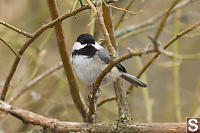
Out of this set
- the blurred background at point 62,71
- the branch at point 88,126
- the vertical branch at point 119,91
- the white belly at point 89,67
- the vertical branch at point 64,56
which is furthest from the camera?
the blurred background at point 62,71

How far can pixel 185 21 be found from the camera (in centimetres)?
413

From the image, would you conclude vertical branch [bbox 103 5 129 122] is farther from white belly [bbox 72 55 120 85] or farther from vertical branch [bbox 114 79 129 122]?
white belly [bbox 72 55 120 85]

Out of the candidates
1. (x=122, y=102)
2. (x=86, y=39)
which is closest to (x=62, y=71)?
(x=86, y=39)

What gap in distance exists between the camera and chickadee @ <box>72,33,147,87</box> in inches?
106

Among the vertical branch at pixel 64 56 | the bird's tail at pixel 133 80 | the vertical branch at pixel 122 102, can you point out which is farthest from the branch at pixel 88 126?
the bird's tail at pixel 133 80

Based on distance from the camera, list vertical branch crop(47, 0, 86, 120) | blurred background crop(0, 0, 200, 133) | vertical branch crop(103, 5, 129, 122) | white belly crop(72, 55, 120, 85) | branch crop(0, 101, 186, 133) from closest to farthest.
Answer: branch crop(0, 101, 186, 133) < vertical branch crop(47, 0, 86, 120) < vertical branch crop(103, 5, 129, 122) < white belly crop(72, 55, 120, 85) < blurred background crop(0, 0, 200, 133)

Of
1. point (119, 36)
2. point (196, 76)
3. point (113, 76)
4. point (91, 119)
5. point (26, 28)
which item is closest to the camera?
point (91, 119)

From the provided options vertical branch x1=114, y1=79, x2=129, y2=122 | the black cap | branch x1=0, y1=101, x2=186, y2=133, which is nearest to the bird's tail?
vertical branch x1=114, y1=79, x2=129, y2=122

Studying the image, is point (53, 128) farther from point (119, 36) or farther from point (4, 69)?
point (4, 69)

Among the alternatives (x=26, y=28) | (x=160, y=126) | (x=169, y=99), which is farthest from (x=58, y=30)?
(x=169, y=99)

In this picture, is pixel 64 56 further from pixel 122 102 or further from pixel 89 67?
pixel 122 102

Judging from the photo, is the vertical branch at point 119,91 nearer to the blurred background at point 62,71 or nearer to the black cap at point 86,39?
the black cap at point 86,39

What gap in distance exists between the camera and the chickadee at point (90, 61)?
106 inches

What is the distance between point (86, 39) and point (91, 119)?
2.33ft
